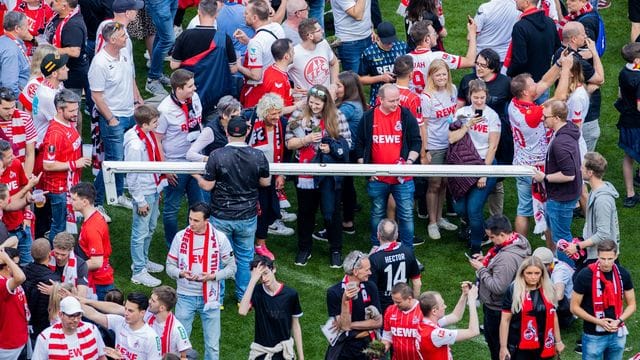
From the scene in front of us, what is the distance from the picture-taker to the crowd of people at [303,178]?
10977mm

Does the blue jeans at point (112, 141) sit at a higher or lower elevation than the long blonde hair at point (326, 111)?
lower

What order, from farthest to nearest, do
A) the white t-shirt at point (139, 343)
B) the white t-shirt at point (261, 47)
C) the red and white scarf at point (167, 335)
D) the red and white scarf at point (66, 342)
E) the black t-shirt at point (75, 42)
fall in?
the black t-shirt at point (75, 42) < the white t-shirt at point (261, 47) < the red and white scarf at point (167, 335) < the white t-shirt at point (139, 343) < the red and white scarf at point (66, 342)

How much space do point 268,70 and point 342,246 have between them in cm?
189

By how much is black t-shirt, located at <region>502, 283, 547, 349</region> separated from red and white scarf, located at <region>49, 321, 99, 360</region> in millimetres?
3240

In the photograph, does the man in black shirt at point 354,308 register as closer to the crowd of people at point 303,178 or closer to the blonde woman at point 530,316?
the crowd of people at point 303,178

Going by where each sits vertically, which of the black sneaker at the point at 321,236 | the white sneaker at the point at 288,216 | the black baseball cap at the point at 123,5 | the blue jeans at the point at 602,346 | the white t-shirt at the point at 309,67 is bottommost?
the blue jeans at the point at 602,346

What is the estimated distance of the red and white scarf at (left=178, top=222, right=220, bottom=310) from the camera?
1145 centimetres

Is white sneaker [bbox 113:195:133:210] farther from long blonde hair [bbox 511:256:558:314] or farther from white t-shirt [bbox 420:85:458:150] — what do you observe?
long blonde hair [bbox 511:256:558:314]

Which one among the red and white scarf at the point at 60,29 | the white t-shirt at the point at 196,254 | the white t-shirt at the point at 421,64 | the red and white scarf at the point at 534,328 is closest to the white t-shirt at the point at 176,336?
the white t-shirt at the point at 196,254

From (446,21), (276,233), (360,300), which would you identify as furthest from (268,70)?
(446,21)

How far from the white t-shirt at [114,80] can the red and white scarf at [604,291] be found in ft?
17.0

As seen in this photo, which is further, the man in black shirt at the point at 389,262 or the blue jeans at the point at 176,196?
the blue jeans at the point at 176,196

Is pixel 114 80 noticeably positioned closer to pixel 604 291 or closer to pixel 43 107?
pixel 43 107

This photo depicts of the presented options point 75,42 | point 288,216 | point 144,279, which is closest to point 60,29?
point 75,42
